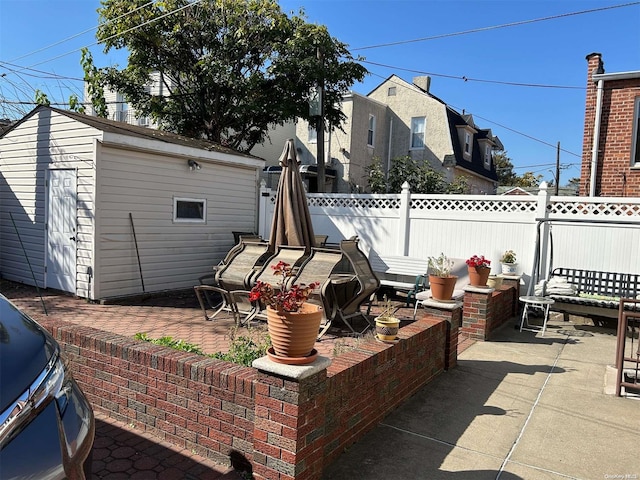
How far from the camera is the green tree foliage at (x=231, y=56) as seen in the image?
13367 mm

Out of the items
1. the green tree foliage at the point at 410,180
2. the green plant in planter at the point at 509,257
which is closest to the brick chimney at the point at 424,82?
the green tree foliage at the point at 410,180

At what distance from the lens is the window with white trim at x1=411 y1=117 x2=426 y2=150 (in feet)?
67.6

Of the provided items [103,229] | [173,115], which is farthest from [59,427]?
[173,115]

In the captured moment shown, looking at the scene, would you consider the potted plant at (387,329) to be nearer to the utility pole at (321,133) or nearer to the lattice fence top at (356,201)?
the lattice fence top at (356,201)

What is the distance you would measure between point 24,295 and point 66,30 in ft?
30.3

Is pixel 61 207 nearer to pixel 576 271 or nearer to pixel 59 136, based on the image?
Answer: pixel 59 136

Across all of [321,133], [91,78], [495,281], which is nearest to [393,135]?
[321,133]

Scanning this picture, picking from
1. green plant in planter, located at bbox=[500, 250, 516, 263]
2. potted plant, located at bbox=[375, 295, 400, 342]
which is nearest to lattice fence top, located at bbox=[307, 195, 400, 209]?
green plant in planter, located at bbox=[500, 250, 516, 263]

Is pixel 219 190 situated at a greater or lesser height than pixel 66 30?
lesser

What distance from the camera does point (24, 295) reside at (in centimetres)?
767

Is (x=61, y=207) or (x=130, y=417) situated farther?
(x=61, y=207)

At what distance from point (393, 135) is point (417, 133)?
1091mm

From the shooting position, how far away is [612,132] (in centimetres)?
994

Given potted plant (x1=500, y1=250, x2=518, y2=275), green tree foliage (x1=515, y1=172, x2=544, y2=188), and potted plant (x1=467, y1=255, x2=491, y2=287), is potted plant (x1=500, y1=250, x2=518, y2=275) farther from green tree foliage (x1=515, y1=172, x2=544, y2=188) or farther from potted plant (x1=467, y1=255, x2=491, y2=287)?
green tree foliage (x1=515, y1=172, x2=544, y2=188)
